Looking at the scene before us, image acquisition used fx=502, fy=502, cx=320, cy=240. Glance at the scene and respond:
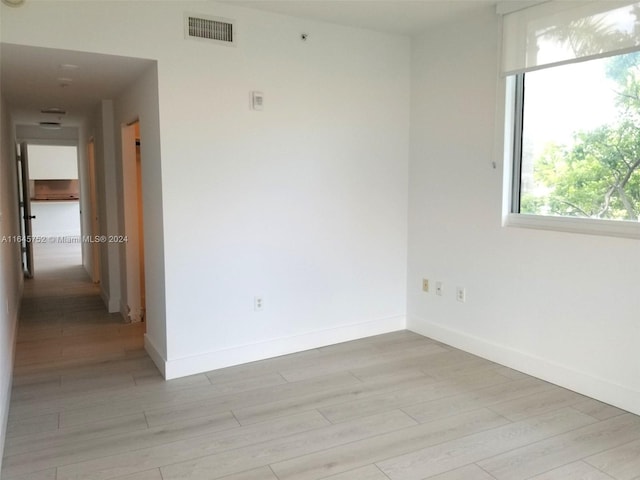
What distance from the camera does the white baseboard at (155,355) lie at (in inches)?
137

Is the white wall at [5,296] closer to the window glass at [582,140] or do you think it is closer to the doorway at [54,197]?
the window glass at [582,140]

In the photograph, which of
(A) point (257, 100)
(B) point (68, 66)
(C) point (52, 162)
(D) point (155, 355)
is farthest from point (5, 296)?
(C) point (52, 162)

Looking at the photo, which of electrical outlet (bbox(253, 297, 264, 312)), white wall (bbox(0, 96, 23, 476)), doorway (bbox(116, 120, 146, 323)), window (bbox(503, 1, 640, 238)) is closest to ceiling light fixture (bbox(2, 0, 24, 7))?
white wall (bbox(0, 96, 23, 476))

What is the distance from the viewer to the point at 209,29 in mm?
3365

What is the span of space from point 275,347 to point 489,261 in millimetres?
1739

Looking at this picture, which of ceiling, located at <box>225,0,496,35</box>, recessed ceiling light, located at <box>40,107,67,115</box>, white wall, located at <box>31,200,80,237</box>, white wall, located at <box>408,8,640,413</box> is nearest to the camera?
white wall, located at <box>408,8,640,413</box>

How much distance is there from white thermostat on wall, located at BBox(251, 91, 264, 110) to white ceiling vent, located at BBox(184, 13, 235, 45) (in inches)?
14.6

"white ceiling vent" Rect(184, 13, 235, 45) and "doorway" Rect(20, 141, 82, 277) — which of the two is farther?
"doorway" Rect(20, 141, 82, 277)

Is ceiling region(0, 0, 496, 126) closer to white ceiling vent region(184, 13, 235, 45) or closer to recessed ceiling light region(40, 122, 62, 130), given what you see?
white ceiling vent region(184, 13, 235, 45)

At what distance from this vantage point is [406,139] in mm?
4348

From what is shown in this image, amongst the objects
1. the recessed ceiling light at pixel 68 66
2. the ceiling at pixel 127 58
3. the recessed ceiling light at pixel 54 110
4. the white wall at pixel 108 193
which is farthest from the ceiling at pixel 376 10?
the recessed ceiling light at pixel 54 110

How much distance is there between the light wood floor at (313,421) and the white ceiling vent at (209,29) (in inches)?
90.7

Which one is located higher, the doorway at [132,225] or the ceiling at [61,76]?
the ceiling at [61,76]

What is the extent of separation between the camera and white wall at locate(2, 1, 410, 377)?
3271 mm
